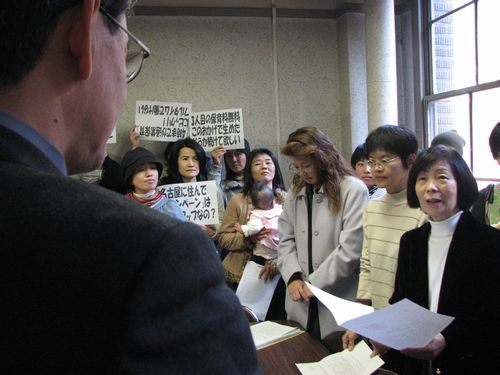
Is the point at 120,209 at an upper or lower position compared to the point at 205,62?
lower

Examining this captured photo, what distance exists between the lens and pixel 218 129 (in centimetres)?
360

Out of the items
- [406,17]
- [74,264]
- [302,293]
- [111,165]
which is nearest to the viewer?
[74,264]

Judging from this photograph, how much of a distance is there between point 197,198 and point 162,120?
1040mm

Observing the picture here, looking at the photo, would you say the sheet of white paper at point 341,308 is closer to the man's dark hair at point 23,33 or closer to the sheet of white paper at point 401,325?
the sheet of white paper at point 401,325

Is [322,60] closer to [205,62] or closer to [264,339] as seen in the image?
[205,62]

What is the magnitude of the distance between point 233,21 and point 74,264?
423 cm

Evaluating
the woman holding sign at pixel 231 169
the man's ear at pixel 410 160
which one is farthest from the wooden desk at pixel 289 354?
the woman holding sign at pixel 231 169

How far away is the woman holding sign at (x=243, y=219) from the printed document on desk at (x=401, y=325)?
1372mm

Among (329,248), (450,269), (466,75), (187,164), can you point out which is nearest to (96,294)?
(450,269)

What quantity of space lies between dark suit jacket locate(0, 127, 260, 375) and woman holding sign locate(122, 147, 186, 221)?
2377mm

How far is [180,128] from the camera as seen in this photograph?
3666 millimetres

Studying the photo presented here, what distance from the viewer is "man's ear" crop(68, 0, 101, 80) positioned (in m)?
0.45

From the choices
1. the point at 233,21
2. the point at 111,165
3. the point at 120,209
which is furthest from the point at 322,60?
the point at 120,209

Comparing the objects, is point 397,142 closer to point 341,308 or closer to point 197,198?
point 341,308
